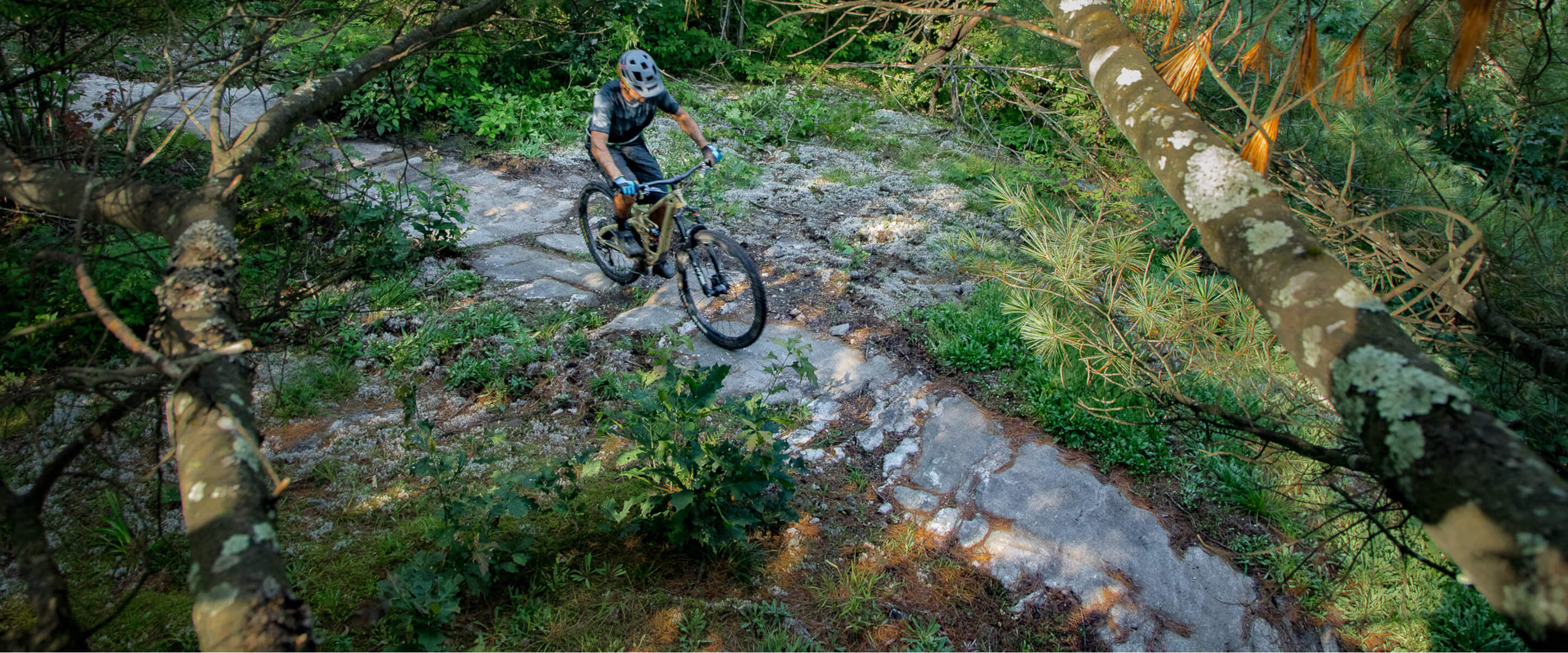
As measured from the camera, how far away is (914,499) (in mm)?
3428

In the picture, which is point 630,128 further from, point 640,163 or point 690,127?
point 690,127

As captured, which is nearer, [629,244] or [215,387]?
[215,387]

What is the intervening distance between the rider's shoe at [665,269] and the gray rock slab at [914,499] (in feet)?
7.80

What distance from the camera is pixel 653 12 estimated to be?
9.69 meters

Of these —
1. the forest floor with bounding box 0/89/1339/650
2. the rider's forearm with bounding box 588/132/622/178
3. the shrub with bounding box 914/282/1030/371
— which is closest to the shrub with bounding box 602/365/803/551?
the forest floor with bounding box 0/89/1339/650

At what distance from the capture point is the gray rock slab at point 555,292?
5184 mm

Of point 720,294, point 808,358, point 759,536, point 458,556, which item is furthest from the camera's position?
point 720,294

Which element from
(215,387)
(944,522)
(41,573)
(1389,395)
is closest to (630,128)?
(944,522)

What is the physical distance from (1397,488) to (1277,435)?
3.28ft

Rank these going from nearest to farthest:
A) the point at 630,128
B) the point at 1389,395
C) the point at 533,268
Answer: the point at 1389,395
the point at 630,128
the point at 533,268

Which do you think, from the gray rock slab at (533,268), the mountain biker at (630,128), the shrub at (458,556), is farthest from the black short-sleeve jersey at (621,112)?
the shrub at (458,556)

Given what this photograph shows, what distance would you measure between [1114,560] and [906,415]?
4.14 ft

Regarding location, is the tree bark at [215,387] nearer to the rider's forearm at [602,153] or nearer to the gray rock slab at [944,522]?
the rider's forearm at [602,153]

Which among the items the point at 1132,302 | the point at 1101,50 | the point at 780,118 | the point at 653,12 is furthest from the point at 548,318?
the point at 653,12
